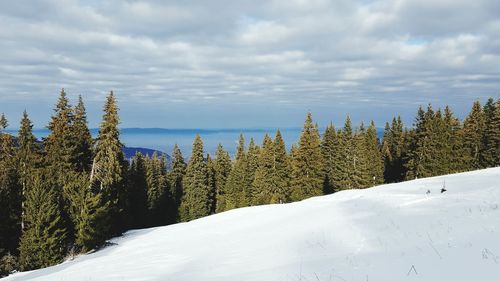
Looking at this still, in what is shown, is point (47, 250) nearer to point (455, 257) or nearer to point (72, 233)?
point (72, 233)

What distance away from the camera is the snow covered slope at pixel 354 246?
25.9 ft

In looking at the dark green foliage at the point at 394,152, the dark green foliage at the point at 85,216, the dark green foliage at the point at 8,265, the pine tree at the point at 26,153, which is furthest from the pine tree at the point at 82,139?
the dark green foliage at the point at 394,152

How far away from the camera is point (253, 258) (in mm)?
12906

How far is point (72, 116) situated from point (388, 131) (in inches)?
3203

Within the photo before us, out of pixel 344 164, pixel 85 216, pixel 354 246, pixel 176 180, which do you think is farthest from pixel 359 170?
pixel 354 246

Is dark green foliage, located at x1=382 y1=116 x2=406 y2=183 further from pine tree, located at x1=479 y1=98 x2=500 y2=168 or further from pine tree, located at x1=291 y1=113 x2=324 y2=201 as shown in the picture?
pine tree, located at x1=291 y1=113 x2=324 y2=201

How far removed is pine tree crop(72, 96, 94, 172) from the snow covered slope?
21.4 meters

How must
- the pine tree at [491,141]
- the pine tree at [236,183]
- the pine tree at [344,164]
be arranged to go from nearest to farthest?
the pine tree at [491,141]
the pine tree at [344,164]
the pine tree at [236,183]

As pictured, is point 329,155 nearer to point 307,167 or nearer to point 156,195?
point 307,167

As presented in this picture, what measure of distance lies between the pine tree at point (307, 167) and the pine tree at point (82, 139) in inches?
1047

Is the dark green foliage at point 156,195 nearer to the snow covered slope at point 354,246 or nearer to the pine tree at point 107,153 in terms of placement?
the pine tree at point 107,153

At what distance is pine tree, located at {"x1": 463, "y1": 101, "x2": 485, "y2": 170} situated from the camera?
57.8 metres

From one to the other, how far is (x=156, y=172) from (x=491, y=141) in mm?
60618

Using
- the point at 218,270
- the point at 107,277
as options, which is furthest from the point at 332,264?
the point at 107,277
